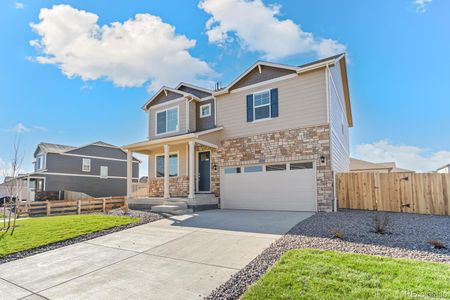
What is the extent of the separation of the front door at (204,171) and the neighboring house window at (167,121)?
2403 mm

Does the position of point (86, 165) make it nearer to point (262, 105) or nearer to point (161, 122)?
point (161, 122)

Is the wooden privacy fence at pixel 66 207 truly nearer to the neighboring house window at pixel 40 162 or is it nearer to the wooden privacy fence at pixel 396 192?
the neighboring house window at pixel 40 162

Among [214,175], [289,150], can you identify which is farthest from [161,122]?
[289,150]

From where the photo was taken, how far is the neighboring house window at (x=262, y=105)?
40.5 feet

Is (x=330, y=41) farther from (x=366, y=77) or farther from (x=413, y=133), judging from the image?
(x=413, y=133)

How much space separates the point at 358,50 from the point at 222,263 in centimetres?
1279

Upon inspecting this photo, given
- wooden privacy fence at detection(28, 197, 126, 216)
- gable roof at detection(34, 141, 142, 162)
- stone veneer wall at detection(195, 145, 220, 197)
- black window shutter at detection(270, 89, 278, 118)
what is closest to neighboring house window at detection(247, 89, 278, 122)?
black window shutter at detection(270, 89, 278, 118)

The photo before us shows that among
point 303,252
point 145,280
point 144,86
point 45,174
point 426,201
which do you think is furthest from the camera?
point 45,174

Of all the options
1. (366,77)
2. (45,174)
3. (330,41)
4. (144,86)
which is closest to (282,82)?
(330,41)

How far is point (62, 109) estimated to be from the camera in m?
16.8

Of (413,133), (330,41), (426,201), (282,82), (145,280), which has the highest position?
(330,41)

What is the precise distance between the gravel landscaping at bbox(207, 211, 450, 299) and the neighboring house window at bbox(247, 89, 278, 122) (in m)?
6.07

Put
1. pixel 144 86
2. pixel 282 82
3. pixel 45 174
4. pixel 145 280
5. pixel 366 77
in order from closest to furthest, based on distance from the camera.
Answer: pixel 145 280 → pixel 282 82 → pixel 366 77 → pixel 144 86 → pixel 45 174

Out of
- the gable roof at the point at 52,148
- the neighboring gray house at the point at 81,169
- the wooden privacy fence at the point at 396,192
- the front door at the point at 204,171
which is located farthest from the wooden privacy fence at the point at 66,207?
the wooden privacy fence at the point at 396,192
